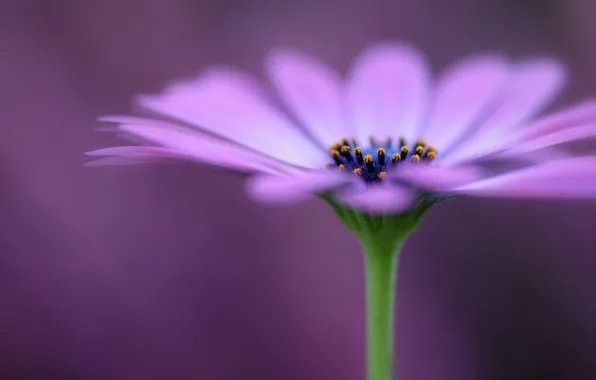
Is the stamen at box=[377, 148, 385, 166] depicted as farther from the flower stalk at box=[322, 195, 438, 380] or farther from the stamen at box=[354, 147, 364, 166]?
the flower stalk at box=[322, 195, 438, 380]

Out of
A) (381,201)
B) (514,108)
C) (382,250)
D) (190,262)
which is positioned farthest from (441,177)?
(190,262)

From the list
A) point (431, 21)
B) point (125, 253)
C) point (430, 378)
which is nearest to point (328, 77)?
point (125, 253)

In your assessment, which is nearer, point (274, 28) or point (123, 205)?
point (123, 205)

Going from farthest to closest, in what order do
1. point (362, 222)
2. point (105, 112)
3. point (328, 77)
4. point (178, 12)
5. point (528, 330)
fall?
point (178, 12) < point (105, 112) < point (528, 330) < point (328, 77) < point (362, 222)

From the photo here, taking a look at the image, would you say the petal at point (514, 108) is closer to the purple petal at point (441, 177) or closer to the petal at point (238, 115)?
the petal at point (238, 115)

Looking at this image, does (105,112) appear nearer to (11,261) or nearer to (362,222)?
(11,261)

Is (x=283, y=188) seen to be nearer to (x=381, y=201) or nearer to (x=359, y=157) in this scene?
(x=381, y=201)

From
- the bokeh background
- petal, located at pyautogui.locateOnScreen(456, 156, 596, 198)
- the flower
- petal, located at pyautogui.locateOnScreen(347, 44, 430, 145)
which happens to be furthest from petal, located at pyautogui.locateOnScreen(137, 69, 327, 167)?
the bokeh background
